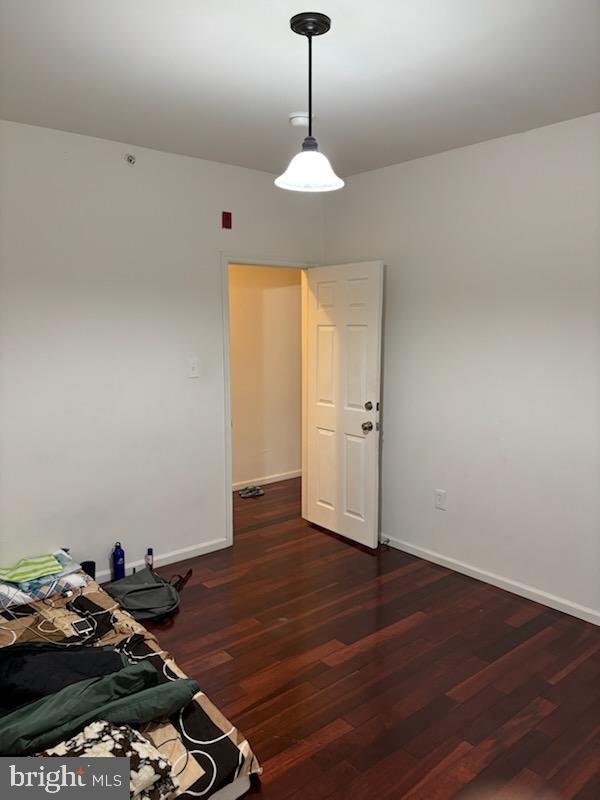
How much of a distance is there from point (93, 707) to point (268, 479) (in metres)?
3.90

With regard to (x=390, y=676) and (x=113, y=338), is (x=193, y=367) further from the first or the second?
(x=390, y=676)

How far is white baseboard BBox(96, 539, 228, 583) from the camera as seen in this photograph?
360 cm

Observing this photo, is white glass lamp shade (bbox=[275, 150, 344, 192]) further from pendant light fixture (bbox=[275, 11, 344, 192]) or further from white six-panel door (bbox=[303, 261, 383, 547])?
white six-panel door (bbox=[303, 261, 383, 547])

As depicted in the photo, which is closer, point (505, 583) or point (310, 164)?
point (310, 164)

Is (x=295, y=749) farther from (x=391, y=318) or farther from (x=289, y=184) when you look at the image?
(x=391, y=318)

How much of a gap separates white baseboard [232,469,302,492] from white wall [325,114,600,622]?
1861 millimetres

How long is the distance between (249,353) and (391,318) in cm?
190

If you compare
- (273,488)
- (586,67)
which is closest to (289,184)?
(586,67)

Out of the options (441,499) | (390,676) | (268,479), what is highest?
(441,499)

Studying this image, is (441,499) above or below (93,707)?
above

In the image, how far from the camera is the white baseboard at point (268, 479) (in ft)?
18.4

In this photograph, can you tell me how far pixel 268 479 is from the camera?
5.82m

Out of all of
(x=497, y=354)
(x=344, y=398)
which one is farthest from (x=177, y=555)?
(x=497, y=354)

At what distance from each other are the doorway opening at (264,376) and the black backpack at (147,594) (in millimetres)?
1797
